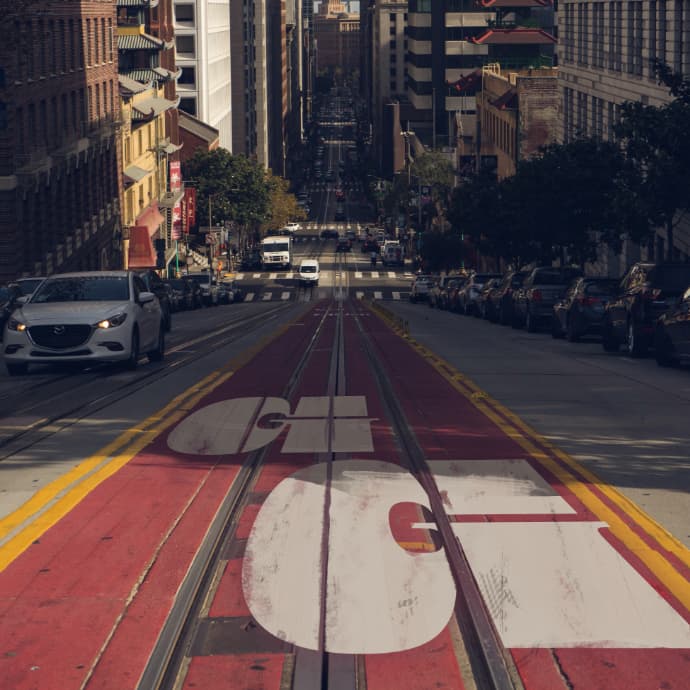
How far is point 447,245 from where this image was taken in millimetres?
116188

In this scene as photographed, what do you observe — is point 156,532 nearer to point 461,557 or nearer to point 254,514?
point 254,514

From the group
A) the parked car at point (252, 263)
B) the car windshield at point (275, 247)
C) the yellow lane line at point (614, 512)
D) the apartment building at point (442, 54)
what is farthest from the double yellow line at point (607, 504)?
the apartment building at point (442, 54)

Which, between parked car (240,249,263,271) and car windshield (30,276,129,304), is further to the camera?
parked car (240,249,263,271)

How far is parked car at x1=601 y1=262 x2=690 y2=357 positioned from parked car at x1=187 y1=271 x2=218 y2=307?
47.9 m

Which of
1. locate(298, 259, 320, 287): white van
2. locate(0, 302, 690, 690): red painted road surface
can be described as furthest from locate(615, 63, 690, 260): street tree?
locate(298, 259, 320, 287): white van

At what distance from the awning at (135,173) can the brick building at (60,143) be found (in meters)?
4.13

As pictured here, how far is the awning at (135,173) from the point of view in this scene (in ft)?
289

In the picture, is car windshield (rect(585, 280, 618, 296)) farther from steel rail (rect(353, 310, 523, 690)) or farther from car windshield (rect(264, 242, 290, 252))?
car windshield (rect(264, 242, 290, 252))

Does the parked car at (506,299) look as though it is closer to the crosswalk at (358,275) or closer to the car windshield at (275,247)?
the crosswalk at (358,275)

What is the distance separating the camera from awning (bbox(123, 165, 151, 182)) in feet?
289

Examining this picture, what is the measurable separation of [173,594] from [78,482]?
354 cm

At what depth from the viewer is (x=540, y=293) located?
3575 cm

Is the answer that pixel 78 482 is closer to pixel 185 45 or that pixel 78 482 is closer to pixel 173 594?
pixel 173 594

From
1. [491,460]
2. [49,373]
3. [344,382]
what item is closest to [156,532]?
[491,460]
